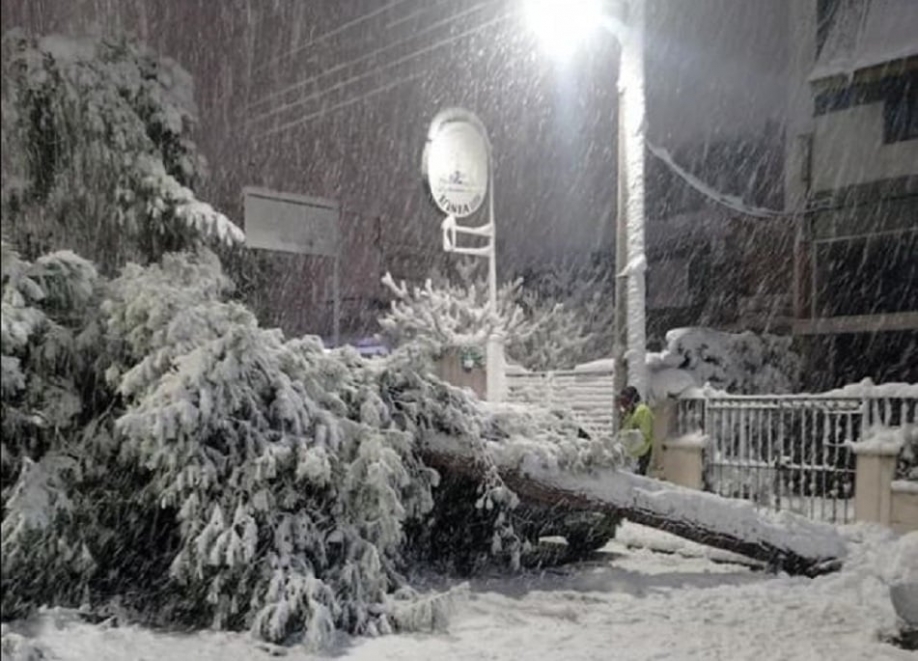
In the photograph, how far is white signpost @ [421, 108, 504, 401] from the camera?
42.5 feet

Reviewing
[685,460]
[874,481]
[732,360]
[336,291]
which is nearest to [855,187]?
[732,360]

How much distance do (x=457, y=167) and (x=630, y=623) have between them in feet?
30.6

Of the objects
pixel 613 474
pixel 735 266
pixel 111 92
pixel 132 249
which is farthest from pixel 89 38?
pixel 735 266

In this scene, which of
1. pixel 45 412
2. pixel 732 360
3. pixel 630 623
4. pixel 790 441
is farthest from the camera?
pixel 732 360

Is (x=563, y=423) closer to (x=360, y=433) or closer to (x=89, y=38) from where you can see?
(x=360, y=433)

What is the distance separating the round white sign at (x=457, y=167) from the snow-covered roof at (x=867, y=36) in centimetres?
724

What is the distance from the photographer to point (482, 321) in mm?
15961

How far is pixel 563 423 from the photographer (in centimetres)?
744

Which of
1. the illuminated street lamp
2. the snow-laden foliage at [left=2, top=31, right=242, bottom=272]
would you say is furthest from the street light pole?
the snow-laden foliage at [left=2, top=31, right=242, bottom=272]

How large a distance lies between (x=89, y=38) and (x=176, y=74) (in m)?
0.70

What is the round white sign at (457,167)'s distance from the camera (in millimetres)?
12984

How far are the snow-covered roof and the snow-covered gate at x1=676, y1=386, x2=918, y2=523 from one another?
27.5 feet

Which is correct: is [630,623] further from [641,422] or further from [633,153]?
[633,153]

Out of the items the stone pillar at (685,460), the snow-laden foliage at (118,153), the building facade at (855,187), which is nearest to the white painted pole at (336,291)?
the stone pillar at (685,460)
